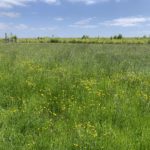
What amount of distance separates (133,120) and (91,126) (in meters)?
1.01

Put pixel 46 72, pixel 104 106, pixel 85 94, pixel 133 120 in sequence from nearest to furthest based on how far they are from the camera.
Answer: pixel 133 120 → pixel 104 106 → pixel 85 94 → pixel 46 72

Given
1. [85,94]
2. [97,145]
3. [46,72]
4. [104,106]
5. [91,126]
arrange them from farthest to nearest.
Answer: [46,72], [85,94], [104,106], [91,126], [97,145]

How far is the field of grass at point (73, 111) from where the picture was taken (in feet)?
17.3

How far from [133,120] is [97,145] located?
146 centimetres

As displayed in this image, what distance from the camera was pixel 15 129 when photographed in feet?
19.2

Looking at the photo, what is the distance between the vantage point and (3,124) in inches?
236

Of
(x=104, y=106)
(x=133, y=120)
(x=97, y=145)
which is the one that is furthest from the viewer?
(x=104, y=106)

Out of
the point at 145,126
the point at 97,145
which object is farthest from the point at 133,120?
the point at 97,145

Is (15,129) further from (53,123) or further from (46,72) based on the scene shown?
(46,72)

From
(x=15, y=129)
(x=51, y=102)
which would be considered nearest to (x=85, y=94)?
(x=51, y=102)

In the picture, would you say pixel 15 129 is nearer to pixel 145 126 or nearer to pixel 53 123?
pixel 53 123

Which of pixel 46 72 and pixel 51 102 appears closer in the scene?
pixel 51 102

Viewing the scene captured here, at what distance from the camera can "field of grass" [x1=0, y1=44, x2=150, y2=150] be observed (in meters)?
5.29

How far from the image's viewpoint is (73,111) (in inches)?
265
